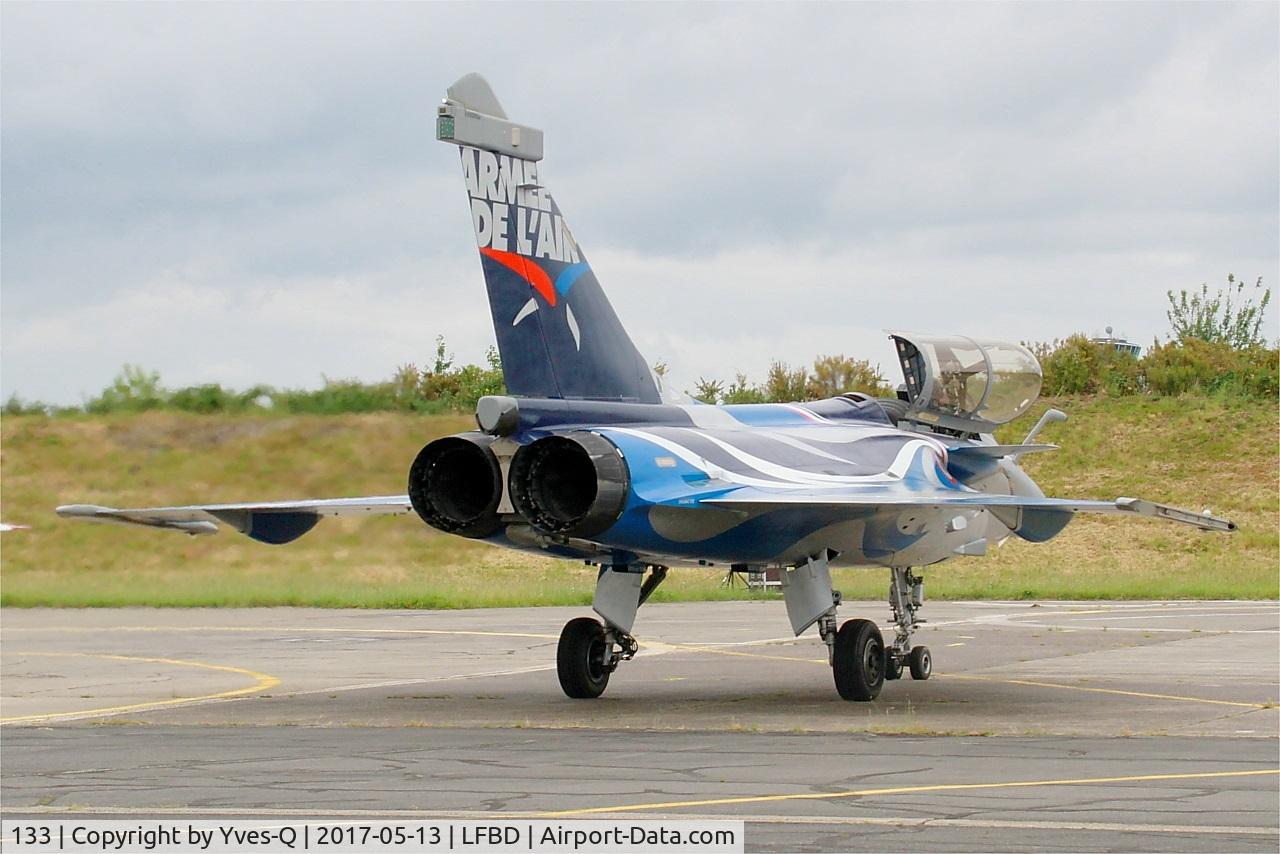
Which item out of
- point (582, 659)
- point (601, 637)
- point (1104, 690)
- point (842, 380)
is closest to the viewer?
point (582, 659)

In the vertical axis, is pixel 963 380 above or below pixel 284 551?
above

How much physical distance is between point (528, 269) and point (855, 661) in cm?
479

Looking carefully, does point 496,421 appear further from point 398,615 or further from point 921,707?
point 398,615

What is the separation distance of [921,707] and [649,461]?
3511mm

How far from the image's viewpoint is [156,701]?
16344 mm

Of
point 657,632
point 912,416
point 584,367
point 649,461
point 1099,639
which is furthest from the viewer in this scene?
point 657,632

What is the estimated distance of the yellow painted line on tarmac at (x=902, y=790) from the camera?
8922mm

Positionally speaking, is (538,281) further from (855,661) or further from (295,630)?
(295,630)

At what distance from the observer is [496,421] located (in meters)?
Result: 14.1

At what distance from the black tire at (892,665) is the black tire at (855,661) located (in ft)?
4.44

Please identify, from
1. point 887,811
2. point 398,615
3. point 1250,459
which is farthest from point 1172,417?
point 887,811

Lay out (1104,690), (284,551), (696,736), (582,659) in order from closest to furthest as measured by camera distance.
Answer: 1. (696,736)
2. (582,659)
3. (1104,690)
4. (284,551)
